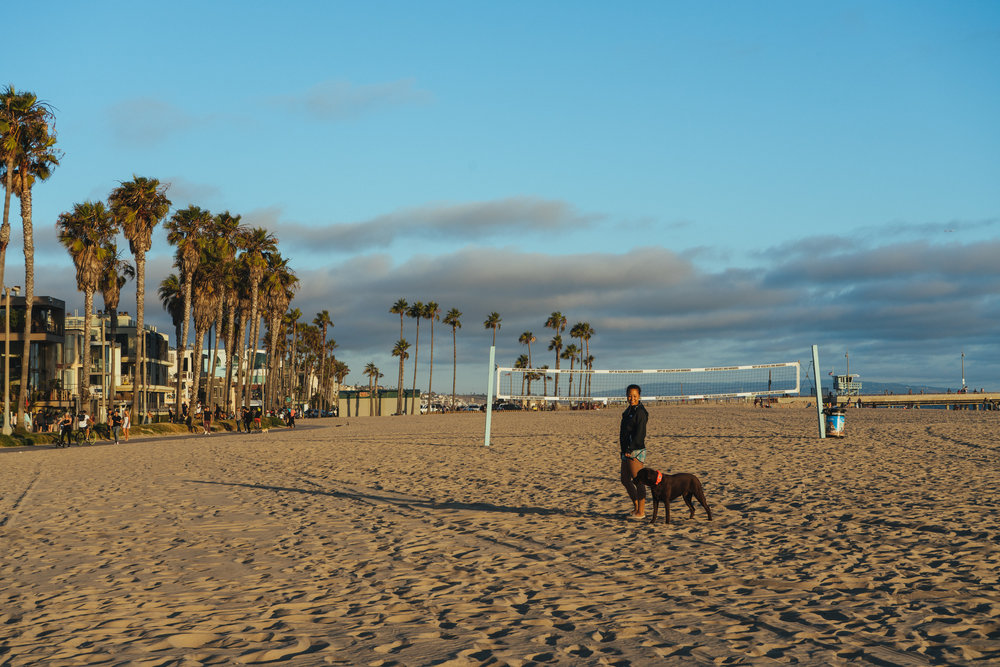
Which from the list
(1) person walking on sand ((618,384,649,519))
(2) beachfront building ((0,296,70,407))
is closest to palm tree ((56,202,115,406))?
(2) beachfront building ((0,296,70,407))

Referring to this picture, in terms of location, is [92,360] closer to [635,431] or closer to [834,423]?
[834,423]

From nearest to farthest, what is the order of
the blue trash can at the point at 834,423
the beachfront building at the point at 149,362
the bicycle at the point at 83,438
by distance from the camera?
the blue trash can at the point at 834,423, the bicycle at the point at 83,438, the beachfront building at the point at 149,362

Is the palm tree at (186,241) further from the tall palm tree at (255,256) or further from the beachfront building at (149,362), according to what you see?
the beachfront building at (149,362)

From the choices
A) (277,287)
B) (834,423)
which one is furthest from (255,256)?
(834,423)

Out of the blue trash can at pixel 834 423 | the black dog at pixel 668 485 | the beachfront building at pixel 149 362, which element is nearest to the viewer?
the black dog at pixel 668 485

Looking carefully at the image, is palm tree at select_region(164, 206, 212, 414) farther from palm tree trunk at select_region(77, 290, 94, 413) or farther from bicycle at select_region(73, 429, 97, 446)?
bicycle at select_region(73, 429, 97, 446)

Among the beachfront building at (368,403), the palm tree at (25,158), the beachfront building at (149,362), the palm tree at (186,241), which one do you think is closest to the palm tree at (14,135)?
the palm tree at (25,158)

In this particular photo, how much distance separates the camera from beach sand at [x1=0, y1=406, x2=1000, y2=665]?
5121mm

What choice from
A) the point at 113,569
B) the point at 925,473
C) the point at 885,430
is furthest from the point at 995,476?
the point at 885,430

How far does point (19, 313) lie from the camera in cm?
5956

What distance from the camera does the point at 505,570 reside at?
746 centimetres

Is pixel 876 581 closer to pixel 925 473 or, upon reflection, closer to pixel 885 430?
pixel 925 473

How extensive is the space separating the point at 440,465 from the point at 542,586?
11599mm

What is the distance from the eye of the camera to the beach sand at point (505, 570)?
5121 mm
